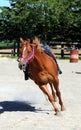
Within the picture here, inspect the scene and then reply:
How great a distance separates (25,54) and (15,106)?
2301 mm

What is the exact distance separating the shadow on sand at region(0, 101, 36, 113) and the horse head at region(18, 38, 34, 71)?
1.62 meters

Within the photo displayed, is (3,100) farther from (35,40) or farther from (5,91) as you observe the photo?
(35,40)

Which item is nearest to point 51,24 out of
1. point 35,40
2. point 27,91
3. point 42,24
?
point 42,24

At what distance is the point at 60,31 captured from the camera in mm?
46875

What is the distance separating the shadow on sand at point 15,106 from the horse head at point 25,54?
1624 mm

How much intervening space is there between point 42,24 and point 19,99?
32117 mm

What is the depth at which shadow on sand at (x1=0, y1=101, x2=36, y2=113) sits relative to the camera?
37.6 feet

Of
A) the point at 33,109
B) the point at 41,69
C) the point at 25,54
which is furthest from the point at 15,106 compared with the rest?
the point at 25,54

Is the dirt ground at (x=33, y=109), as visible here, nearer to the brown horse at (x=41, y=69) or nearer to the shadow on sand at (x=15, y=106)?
the shadow on sand at (x=15, y=106)

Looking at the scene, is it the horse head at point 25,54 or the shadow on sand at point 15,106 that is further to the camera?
the shadow on sand at point 15,106

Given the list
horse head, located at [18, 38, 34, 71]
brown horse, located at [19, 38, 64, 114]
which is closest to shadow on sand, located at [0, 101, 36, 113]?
brown horse, located at [19, 38, 64, 114]

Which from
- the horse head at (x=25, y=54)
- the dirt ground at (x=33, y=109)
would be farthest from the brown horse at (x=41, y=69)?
the dirt ground at (x=33, y=109)

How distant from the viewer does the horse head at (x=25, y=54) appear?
9.89 meters

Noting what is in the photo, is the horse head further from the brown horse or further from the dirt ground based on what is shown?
the dirt ground
